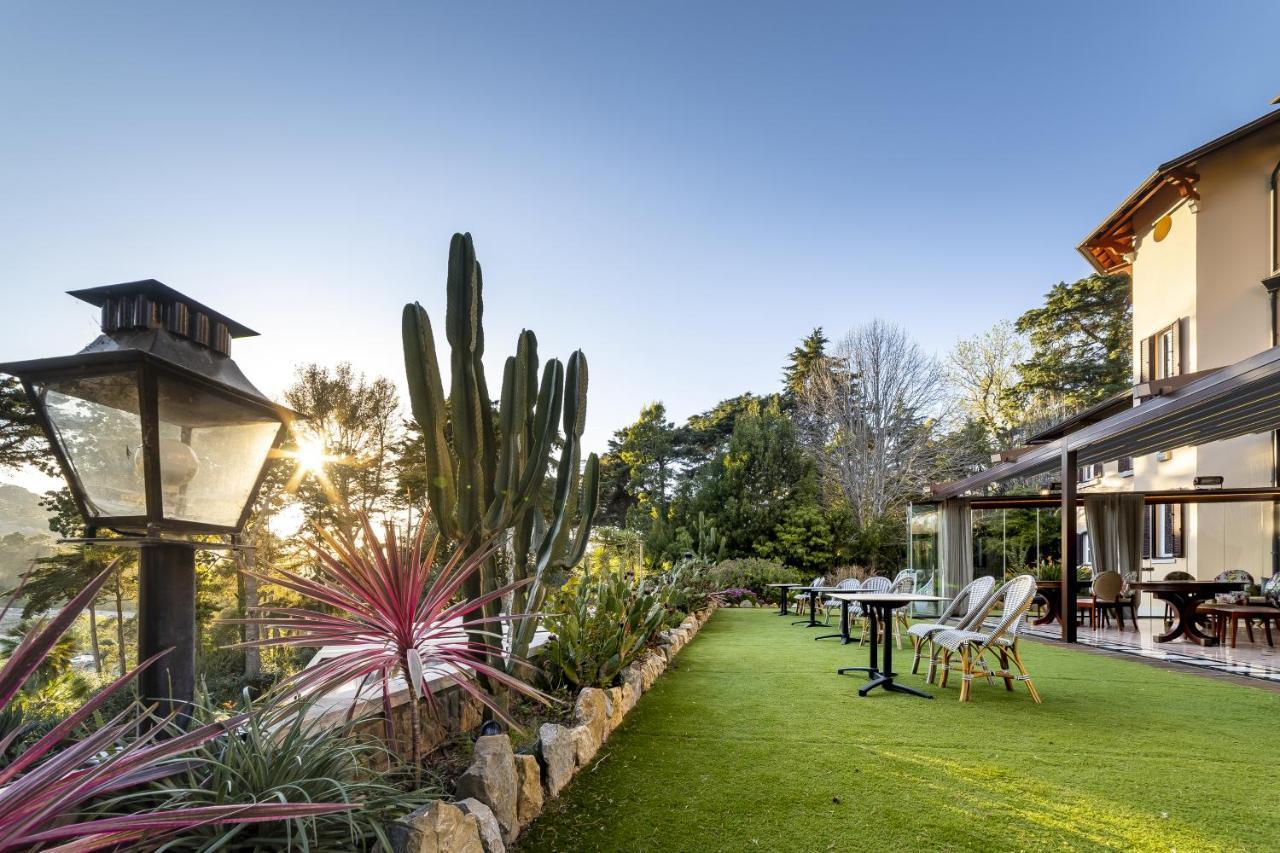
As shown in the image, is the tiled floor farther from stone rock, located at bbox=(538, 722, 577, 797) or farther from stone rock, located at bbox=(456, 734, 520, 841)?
stone rock, located at bbox=(456, 734, 520, 841)

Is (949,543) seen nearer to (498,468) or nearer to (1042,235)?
(1042,235)

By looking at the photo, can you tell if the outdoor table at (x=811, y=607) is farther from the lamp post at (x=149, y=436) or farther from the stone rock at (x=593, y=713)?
the lamp post at (x=149, y=436)

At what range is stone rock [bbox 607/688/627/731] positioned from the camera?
4.13 meters

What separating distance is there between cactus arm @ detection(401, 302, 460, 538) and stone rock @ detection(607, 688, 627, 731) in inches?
72.0

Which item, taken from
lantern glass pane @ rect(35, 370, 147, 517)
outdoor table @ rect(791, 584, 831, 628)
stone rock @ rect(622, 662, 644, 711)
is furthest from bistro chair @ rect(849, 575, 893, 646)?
lantern glass pane @ rect(35, 370, 147, 517)

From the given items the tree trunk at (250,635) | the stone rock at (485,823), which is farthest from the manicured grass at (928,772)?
the tree trunk at (250,635)

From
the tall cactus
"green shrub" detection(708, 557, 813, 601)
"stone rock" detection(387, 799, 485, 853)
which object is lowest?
"green shrub" detection(708, 557, 813, 601)

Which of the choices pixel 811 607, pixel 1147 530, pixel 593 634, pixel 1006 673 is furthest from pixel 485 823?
pixel 1147 530

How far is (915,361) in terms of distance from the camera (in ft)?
67.4

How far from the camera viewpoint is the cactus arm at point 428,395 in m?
3.12

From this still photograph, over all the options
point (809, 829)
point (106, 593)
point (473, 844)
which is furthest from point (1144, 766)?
point (106, 593)

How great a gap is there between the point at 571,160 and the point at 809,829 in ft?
22.8

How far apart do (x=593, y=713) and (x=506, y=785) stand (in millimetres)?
1228

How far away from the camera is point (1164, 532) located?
13.4 meters
